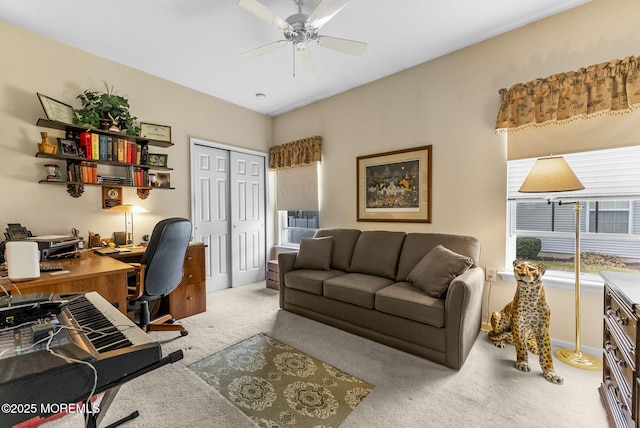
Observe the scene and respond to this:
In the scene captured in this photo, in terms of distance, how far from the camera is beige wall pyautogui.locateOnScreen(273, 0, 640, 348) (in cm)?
217

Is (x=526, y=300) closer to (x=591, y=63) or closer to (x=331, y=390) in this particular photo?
(x=331, y=390)

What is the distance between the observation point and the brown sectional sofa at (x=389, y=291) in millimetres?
2012

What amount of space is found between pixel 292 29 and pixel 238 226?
9.45ft

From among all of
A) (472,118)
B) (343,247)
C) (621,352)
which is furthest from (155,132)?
(621,352)

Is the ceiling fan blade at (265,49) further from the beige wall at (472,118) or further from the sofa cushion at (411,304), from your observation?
the sofa cushion at (411,304)

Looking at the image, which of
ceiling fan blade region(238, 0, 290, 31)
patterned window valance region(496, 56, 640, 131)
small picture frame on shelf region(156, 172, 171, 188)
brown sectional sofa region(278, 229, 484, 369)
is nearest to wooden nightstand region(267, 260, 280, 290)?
brown sectional sofa region(278, 229, 484, 369)

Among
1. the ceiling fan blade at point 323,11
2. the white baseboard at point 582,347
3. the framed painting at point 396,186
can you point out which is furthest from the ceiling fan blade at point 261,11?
the white baseboard at point 582,347

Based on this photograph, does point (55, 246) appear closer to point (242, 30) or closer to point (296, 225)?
point (242, 30)

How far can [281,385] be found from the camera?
182 centimetres

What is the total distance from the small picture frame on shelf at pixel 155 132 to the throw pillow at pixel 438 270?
324cm

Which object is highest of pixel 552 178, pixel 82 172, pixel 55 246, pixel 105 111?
pixel 105 111

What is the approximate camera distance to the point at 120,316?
41.3 inches

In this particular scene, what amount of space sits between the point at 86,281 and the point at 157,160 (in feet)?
6.31

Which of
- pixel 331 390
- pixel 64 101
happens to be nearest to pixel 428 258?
pixel 331 390
